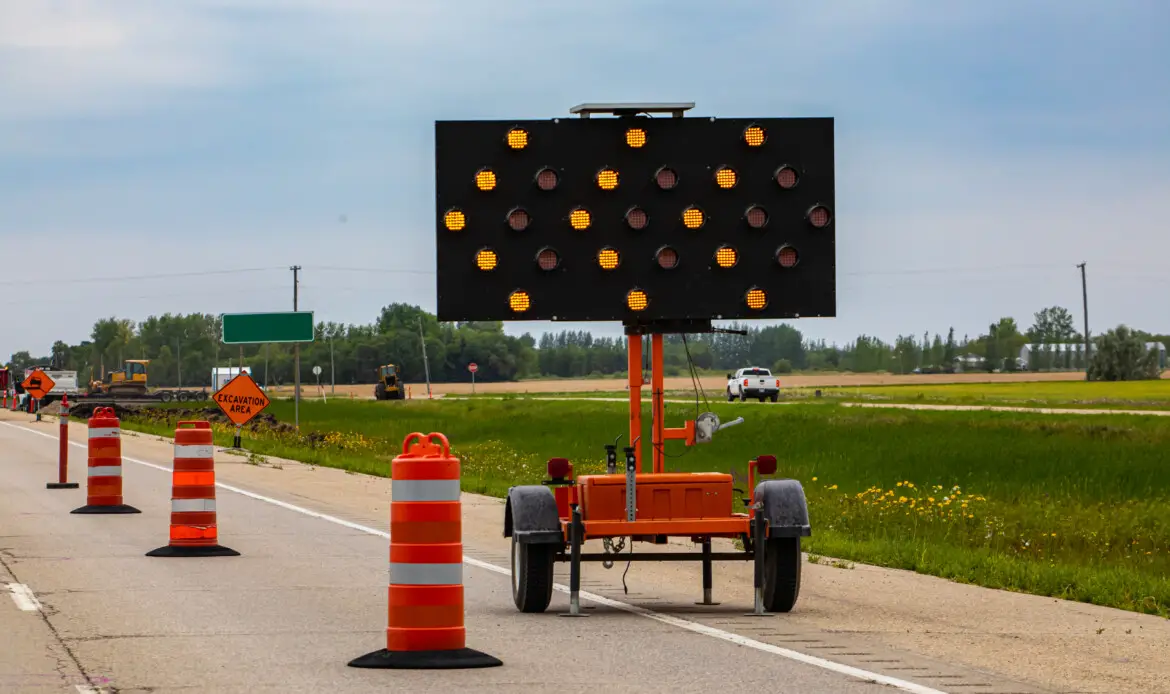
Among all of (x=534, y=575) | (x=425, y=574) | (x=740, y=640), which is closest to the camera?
(x=425, y=574)

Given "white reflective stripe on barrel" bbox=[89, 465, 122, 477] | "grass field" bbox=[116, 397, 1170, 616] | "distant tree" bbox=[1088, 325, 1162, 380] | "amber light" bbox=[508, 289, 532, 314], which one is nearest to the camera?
"amber light" bbox=[508, 289, 532, 314]

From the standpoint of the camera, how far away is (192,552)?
54.9 feet

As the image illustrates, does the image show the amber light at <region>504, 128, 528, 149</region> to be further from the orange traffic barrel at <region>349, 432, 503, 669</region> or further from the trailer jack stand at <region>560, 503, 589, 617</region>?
the orange traffic barrel at <region>349, 432, 503, 669</region>

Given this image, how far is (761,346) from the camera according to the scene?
188 m

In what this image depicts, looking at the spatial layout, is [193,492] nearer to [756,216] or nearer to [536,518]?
[536,518]

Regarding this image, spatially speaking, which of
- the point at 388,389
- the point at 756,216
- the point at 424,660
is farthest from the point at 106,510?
the point at 388,389

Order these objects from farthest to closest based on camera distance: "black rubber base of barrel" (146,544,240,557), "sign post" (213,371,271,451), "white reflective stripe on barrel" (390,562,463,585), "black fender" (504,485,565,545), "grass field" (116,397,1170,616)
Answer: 1. "sign post" (213,371,271,451)
2. "grass field" (116,397,1170,616)
3. "black rubber base of barrel" (146,544,240,557)
4. "black fender" (504,485,565,545)
5. "white reflective stripe on barrel" (390,562,463,585)

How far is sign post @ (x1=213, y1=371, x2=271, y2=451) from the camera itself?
38.7 metres

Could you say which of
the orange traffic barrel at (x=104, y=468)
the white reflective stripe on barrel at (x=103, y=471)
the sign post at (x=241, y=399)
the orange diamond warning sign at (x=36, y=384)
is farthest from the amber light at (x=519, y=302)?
the orange diamond warning sign at (x=36, y=384)

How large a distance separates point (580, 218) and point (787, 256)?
155 cm

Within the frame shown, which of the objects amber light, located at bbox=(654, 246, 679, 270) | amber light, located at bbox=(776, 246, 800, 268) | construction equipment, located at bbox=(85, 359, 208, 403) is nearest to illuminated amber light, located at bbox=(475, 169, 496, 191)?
amber light, located at bbox=(654, 246, 679, 270)

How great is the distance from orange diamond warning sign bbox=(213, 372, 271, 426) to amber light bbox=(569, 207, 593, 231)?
27234mm

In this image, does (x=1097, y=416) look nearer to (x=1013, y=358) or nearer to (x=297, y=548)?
(x=297, y=548)

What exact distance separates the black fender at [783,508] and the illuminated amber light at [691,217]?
6.48 ft
